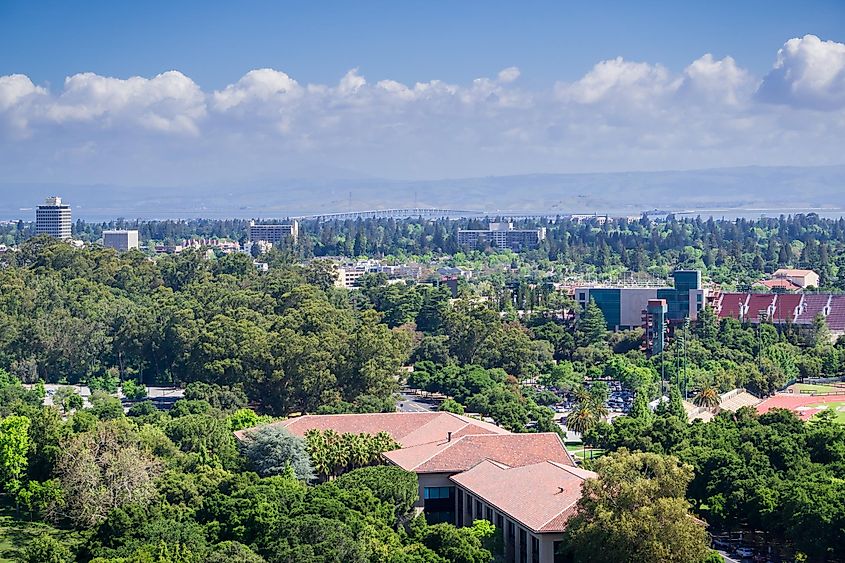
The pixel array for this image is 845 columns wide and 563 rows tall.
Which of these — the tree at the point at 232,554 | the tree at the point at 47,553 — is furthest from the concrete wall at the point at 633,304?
the tree at the point at 47,553

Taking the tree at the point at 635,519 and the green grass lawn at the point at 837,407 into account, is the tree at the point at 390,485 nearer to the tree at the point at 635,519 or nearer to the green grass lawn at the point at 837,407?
the tree at the point at 635,519

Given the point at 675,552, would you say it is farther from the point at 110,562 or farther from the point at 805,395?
the point at 805,395

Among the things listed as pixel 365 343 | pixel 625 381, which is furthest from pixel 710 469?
pixel 625 381

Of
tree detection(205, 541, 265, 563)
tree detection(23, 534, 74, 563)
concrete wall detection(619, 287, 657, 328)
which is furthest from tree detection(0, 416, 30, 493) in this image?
concrete wall detection(619, 287, 657, 328)

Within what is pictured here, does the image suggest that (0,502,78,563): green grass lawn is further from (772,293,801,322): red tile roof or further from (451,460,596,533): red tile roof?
(772,293,801,322): red tile roof

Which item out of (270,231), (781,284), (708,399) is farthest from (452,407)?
(270,231)

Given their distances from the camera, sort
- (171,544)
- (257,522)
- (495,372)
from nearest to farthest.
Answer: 1. (171,544)
2. (257,522)
3. (495,372)
